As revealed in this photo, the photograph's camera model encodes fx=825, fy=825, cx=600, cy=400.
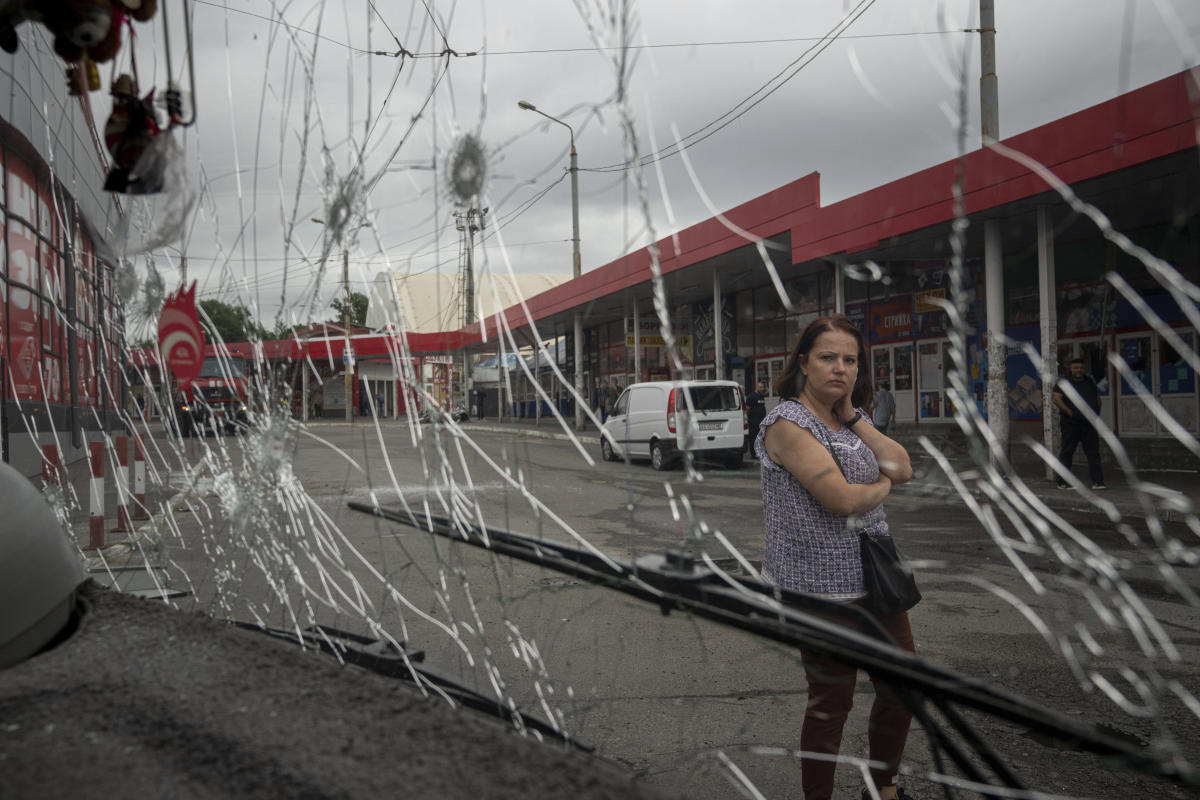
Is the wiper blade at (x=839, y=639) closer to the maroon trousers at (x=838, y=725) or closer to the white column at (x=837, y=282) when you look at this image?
the white column at (x=837, y=282)

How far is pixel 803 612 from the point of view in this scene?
110 cm

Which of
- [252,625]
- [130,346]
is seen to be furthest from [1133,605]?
[130,346]

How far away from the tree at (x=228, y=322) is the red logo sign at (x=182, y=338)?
3 centimetres

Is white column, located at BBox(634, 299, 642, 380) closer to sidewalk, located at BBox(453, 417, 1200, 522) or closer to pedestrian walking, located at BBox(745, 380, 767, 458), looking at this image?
sidewalk, located at BBox(453, 417, 1200, 522)

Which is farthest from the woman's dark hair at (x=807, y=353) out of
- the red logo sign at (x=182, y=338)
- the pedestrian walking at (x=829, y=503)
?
the red logo sign at (x=182, y=338)

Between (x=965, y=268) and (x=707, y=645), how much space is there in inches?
127

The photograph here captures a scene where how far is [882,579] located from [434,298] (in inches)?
53.8

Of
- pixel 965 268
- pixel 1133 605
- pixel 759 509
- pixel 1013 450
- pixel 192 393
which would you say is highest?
pixel 965 268

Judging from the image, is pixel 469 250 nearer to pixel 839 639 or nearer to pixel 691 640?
pixel 839 639

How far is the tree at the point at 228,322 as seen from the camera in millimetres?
1909

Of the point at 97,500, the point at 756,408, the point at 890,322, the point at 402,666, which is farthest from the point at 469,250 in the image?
the point at 890,322

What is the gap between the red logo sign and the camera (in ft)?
6.12

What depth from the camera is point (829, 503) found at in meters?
2.02

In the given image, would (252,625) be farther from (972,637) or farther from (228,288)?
(972,637)
